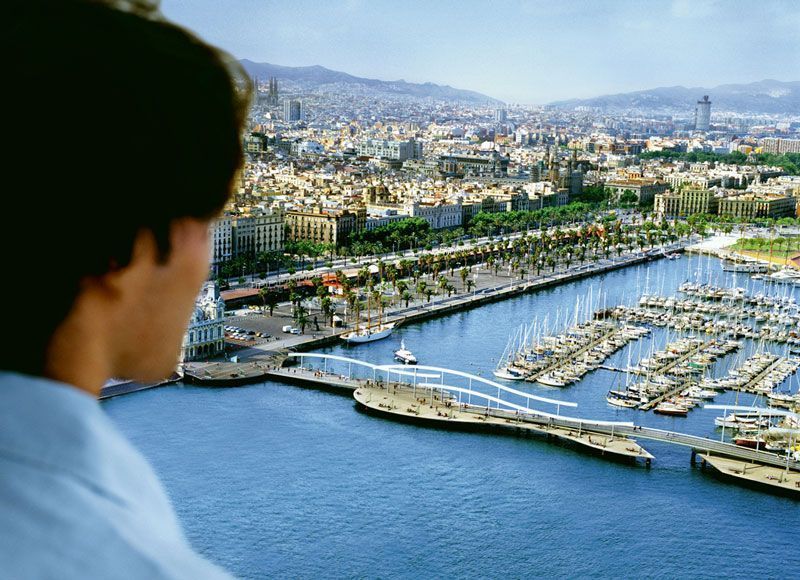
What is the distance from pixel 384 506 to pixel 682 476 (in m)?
2.47

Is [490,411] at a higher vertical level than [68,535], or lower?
lower

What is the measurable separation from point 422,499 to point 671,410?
3479mm

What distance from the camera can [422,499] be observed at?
6594mm

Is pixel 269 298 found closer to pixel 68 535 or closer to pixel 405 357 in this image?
pixel 405 357

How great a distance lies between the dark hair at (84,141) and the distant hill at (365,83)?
96.4 metres

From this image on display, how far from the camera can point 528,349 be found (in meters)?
11.1

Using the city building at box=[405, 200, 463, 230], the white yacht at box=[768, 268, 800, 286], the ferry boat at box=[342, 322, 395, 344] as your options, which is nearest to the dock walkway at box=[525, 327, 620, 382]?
the ferry boat at box=[342, 322, 395, 344]

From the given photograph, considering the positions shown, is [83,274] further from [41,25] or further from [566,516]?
[566,516]

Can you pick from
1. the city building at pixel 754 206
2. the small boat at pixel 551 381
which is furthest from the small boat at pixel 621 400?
the city building at pixel 754 206

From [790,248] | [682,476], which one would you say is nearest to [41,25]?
[682,476]

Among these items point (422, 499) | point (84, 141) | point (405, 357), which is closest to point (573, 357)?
point (405, 357)

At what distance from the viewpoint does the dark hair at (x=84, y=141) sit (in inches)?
10.9

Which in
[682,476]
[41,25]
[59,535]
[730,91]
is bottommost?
[682,476]

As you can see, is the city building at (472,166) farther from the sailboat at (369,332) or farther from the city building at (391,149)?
the sailboat at (369,332)
